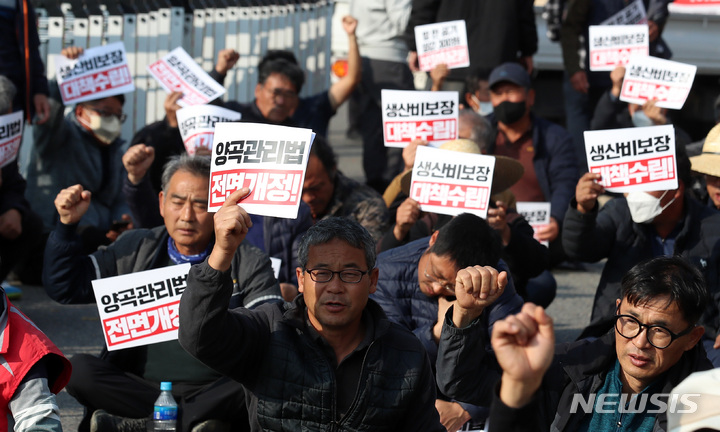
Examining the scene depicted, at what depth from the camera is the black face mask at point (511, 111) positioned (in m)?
8.38

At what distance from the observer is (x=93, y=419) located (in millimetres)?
5309

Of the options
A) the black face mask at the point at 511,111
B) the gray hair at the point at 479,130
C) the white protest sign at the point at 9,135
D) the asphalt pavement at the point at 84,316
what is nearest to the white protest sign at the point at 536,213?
the gray hair at the point at 479,130

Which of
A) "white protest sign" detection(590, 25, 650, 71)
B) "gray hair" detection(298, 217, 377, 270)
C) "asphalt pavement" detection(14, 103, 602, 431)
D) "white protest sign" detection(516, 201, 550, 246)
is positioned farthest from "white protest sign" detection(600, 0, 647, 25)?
Answer: "gray hair" detection(298, 217, 377, 270)

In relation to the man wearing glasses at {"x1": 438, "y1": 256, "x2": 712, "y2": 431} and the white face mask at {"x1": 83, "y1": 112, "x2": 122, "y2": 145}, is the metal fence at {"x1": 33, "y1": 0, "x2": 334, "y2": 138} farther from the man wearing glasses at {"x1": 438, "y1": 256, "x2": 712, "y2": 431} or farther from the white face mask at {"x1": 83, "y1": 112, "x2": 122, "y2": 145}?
the man wearing glasses at {"x1": 438, "y1": 256, "x2": 712, "y2": 431}

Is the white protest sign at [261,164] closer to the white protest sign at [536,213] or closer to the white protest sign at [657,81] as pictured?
the white protest sign at [536,213]

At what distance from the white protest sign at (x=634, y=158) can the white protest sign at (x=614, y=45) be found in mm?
2980

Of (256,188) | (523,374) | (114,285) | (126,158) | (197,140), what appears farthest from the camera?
(197,140)

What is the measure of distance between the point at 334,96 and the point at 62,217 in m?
4.36

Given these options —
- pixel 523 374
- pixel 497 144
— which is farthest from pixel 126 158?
pixel 523 374

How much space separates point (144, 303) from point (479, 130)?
3.46 meters

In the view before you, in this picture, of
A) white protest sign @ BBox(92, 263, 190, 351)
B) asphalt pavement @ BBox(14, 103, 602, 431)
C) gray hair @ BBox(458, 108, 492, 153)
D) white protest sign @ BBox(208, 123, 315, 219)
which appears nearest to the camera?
white protest sign @ BBox(208, 123, 315, 219)

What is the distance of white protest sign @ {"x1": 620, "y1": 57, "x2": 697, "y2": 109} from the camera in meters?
8.05

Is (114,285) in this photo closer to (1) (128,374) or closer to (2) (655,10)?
(1) (128,374)

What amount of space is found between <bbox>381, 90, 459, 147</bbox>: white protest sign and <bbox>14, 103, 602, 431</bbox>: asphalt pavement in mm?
1658
